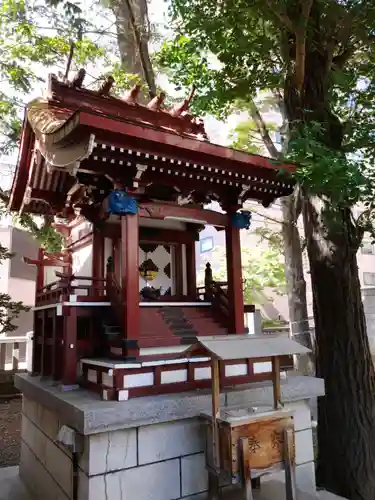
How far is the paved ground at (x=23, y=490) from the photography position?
471 cm

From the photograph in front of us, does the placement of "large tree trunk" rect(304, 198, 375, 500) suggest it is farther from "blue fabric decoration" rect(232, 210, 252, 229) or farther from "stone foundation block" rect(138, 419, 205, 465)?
"stone foundation block" rect(138, 419, 205, 465)

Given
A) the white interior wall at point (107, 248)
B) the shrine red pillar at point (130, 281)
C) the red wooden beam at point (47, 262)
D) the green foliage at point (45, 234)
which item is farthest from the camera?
the green foliage at point (45, 234)

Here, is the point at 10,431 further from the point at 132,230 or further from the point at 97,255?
the point at 132,230

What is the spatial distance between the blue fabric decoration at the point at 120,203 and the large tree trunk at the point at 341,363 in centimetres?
330

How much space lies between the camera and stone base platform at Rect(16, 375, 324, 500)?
12.9 feet

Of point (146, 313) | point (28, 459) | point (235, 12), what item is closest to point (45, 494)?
point (28, 459)

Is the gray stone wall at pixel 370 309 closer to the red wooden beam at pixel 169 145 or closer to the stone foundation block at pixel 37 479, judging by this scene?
the red wooden beam at pixel 169 145

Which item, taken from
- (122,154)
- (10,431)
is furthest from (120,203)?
(10,431)

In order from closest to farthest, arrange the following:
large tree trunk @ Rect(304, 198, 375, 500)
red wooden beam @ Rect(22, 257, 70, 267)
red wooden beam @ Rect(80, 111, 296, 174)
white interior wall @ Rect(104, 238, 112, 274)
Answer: red wooden beam @ Rect(80, 111, 296, 174) < large tree trunk @ Rect(304, 198, 375, 500) < red wooden beam @ Rect(22, 257, 70, 267) < white interior wall @ Rect(104, 238, 112, 274)

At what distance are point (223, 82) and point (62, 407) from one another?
249 inches

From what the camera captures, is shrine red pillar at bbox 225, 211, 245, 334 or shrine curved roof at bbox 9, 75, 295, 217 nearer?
shrine curved roof at bbox 9, 75, 295, 217

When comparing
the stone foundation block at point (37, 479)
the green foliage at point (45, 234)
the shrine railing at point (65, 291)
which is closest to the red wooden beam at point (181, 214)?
the shrine railing at point (65, 291)

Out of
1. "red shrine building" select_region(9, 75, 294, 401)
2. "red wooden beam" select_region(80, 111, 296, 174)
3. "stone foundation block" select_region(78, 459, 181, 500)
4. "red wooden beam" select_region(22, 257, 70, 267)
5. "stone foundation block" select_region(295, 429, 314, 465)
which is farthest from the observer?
"red wooden beam" select_region(22, 257, 70, 267)

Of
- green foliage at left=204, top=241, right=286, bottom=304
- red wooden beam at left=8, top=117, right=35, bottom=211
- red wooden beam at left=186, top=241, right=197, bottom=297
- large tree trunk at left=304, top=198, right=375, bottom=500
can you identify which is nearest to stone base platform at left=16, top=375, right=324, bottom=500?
large tree trunk at left=304, top=198, right=375, bottom=500
